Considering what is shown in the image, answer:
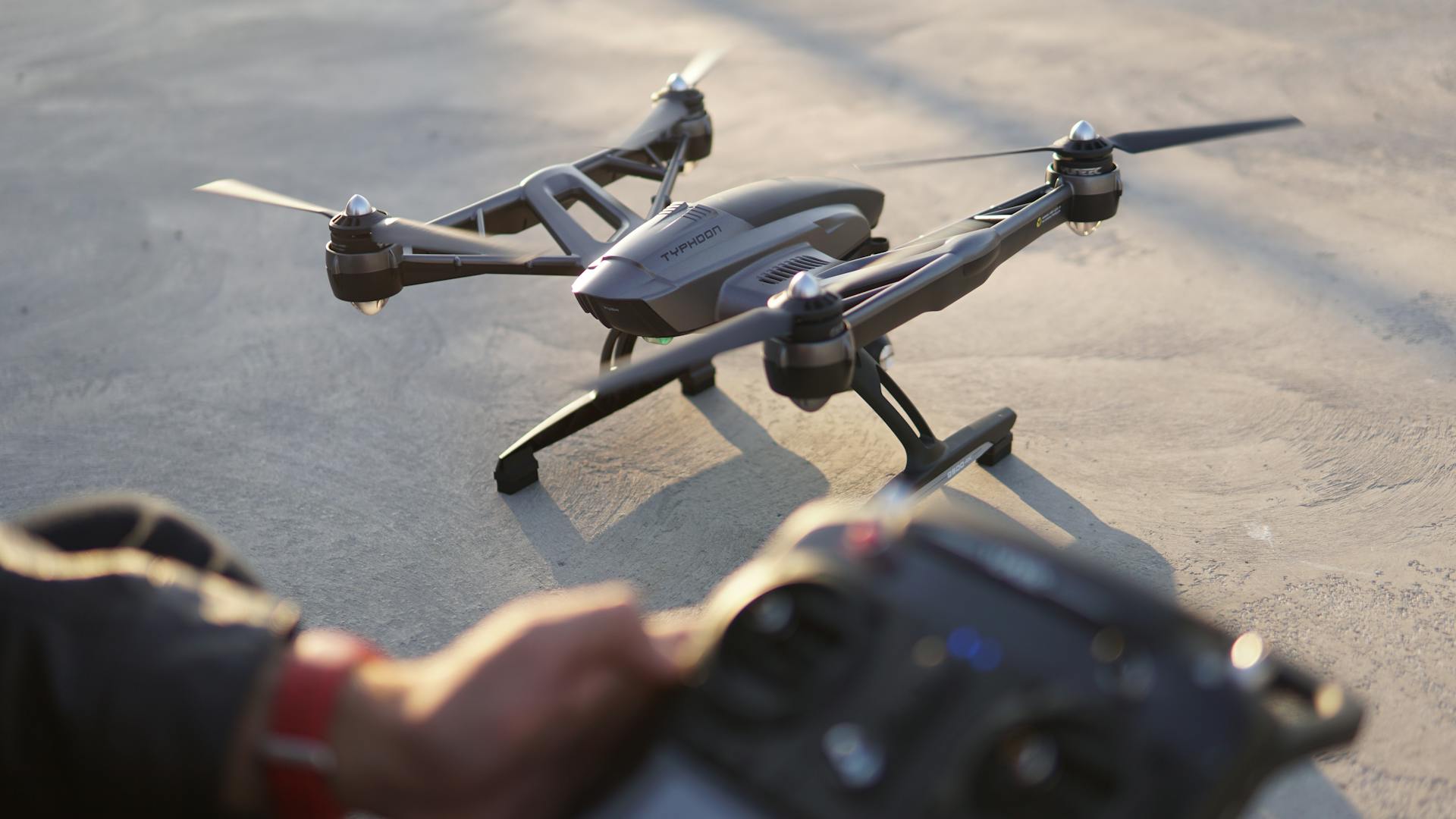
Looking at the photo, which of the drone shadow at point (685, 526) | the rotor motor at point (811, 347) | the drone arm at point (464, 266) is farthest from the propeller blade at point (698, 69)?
the rotor motor at point (811, 347)

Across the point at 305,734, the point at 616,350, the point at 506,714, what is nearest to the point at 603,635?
the point at 506,714

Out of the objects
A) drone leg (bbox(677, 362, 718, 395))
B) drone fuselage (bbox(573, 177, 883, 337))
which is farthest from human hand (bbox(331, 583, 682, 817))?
drone leg (bbox(677, 362, 718, 395))

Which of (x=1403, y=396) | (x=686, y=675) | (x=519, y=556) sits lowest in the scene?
(x=1403, y=396)

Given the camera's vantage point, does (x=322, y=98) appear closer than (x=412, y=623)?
No

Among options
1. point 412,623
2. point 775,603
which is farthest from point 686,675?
point 412,623

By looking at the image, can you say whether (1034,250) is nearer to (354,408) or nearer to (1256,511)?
(1256,511)

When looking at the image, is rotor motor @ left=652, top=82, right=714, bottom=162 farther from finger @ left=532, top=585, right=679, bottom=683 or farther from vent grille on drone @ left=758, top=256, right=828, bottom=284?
finger @ left=532, top=585, right=679, bottom=683
